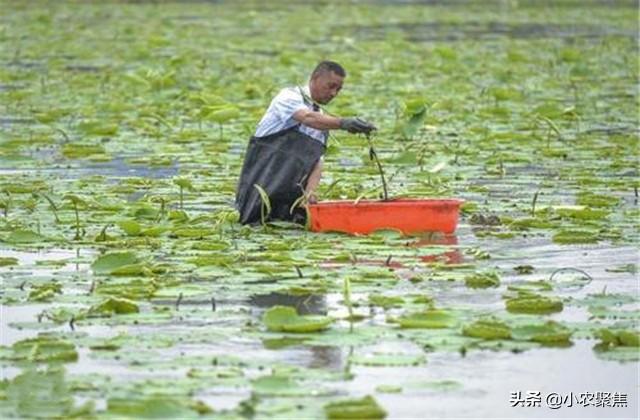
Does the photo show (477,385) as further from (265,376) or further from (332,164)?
(332,164)

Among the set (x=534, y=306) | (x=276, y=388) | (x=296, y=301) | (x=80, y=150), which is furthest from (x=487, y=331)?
(x=80, y=150)

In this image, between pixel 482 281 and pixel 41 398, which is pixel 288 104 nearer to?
pixel 482 281

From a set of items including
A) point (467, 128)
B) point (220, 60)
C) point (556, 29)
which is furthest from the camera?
point (556, 29)

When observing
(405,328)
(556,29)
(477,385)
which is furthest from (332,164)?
(556,29)

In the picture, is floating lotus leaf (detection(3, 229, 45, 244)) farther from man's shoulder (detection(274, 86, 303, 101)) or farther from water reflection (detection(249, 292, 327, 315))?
water reflection (detection(249, 292, 327, 315))

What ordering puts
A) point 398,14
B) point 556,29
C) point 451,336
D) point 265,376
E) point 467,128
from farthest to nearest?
point 398,14 → point 556,29 → point 467,128 → point 451,336 → point 265,376

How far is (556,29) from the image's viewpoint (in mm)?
32375

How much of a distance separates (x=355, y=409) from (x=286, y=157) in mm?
4464

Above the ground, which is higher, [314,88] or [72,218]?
[314,88]

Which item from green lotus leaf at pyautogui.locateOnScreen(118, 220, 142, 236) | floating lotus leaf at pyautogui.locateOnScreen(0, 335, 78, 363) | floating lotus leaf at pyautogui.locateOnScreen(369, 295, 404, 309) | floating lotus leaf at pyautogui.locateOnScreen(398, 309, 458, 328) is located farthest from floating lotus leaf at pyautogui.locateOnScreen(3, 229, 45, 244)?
floating lotus leaf at pyautogui.locateOnScreen(398, 309, 458, 328)

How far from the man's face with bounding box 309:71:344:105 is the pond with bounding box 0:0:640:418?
1.96ft

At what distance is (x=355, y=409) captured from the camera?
618 cm

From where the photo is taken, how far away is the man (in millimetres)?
10430

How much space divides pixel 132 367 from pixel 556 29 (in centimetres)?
2620
